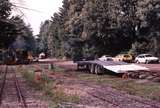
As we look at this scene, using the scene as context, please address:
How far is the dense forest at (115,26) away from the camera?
242ft

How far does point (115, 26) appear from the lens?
7938 cm

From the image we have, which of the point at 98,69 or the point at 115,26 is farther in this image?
the point at 115,26

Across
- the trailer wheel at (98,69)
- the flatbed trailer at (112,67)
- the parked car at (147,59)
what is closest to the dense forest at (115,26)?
the parked car at (147,59)

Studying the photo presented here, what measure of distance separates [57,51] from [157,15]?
2123 inches

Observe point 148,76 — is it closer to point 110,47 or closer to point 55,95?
point 55,95

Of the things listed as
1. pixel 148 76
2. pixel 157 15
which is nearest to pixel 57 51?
pixel 157 15

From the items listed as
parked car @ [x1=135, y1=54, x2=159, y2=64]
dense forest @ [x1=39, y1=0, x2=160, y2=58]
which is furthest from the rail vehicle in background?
parked car @ [x1=135, y1=54, x2=159, y2=64]

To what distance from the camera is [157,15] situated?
240 ft

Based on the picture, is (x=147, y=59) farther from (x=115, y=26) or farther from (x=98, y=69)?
(x=98, y=69)

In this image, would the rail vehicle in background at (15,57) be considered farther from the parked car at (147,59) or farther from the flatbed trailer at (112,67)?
the flatbed trailer at (112,67)

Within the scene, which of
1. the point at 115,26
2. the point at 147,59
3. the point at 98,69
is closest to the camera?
the point at 98,69

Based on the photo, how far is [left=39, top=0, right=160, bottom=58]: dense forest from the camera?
7388cm

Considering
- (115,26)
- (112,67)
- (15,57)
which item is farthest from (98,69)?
(15,57)

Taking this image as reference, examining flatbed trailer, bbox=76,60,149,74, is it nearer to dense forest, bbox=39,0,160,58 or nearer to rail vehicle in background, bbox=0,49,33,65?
dense forest, bbox=39,0,160,58
